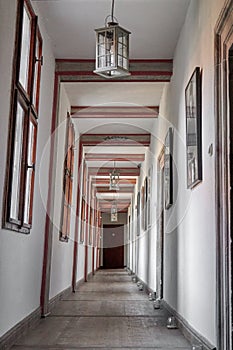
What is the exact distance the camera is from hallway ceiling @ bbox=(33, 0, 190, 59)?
5379 millimetres

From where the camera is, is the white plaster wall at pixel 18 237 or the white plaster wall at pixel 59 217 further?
the white plaster wall at pixel 59 217

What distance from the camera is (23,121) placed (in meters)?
4.66

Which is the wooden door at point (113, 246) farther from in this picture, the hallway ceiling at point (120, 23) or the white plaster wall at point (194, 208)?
the hallway ceiling at point (120, 23)

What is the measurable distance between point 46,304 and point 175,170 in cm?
Result: 232

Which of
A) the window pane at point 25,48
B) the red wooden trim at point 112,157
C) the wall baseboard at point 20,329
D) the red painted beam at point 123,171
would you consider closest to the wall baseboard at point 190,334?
the wall baseboard at point 20,329

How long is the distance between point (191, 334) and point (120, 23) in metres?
3.53

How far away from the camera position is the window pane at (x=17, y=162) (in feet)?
14.0

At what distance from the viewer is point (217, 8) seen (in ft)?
12.0

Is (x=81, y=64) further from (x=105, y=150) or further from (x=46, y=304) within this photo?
(x=105, y=150)

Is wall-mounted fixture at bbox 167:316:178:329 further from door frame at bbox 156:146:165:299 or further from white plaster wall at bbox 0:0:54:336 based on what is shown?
door frame at bbox 156:146:165:299

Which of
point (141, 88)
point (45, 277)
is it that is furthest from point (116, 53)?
point (141, 88)

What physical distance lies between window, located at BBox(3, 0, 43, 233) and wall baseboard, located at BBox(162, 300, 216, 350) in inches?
69.9

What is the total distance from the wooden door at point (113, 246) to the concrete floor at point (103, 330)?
20.2m

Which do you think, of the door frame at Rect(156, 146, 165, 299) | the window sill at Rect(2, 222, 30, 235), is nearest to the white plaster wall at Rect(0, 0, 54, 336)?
the window sill at Rect(2, 222, 30, 235)
